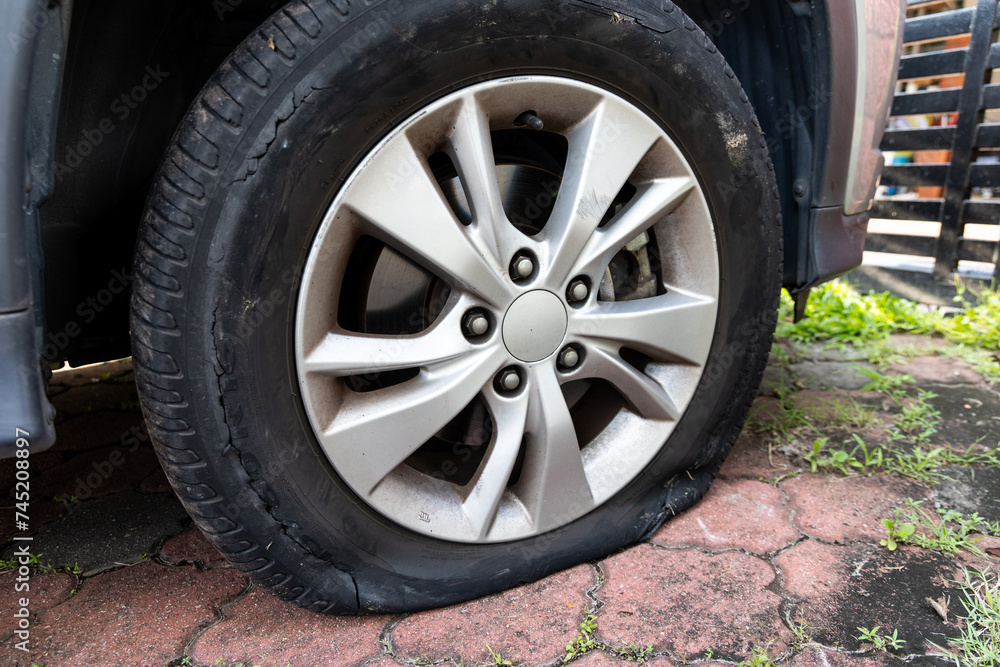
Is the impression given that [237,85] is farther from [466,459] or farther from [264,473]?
[466,459]

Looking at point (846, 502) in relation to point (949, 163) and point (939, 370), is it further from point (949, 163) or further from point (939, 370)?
point (949, 163)

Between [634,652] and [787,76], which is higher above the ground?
[787,76]

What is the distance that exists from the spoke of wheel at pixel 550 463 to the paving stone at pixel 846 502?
528 mm

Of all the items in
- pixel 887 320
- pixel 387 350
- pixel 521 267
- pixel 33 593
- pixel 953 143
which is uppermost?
pixel 953 143

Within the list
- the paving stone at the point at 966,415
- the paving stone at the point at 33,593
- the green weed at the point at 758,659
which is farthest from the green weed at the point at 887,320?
the paving stone at the point at 33,593

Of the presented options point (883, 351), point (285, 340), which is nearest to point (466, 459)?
point (285, 340)

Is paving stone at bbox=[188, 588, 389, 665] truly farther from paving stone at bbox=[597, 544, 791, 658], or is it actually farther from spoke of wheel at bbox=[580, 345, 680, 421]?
spoke of wheel at bbox=[580, 345, 680, 421]

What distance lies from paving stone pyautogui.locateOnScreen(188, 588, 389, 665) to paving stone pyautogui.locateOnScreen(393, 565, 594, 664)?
67 millimetres

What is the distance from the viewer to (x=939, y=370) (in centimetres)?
241

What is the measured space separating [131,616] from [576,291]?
98cm

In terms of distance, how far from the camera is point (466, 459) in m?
1.37

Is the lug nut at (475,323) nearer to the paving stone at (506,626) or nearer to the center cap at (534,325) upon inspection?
the center cap at (534,325)


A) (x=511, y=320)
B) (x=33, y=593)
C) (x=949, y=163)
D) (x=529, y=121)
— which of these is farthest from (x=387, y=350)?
(x=949, y=163)

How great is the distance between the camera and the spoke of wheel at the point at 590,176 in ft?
3.96
